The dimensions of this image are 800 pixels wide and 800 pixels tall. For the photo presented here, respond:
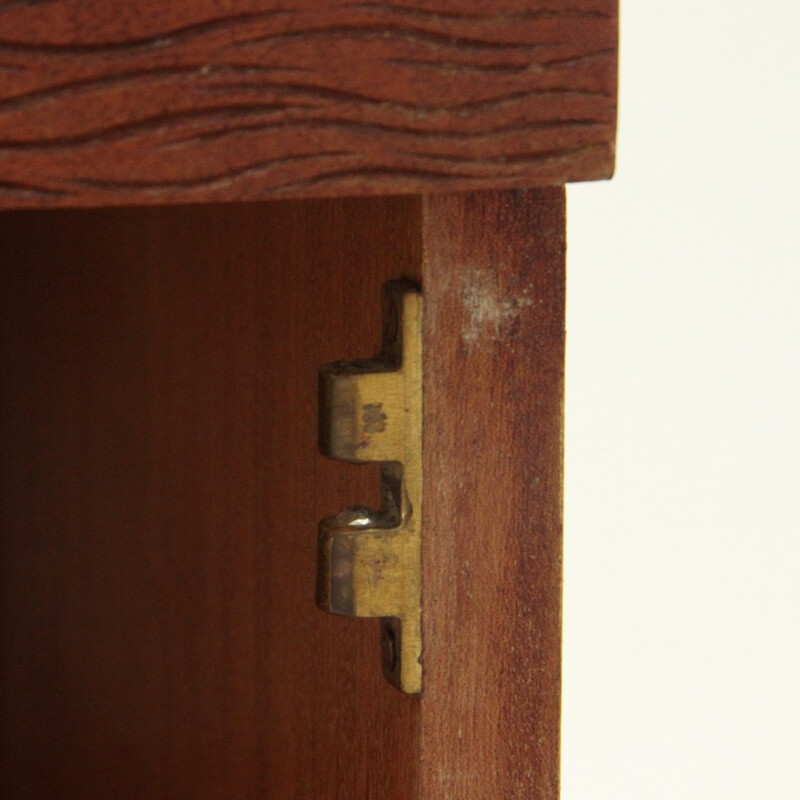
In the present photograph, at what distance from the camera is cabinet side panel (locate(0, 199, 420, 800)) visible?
0.66m

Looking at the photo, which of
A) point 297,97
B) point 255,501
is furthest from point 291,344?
point 297,97

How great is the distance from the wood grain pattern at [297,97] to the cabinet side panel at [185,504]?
60mm

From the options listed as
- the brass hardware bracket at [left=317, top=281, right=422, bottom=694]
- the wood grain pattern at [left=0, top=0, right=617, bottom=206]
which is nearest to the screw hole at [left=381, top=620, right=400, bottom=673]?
the brass hardware bracket at [left=317, top=281, right=422, bottom=694]

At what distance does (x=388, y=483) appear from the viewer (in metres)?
0.57

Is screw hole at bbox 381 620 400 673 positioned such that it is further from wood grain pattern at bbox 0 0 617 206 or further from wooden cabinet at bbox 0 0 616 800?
wood grain pattern at bbox 0 0 617 206

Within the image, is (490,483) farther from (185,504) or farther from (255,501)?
(185,504)

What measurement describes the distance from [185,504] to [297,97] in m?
0.44

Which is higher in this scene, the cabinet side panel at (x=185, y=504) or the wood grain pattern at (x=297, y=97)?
the wood grain pattern at (x=297, y=97)

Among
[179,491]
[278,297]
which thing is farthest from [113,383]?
[278,297]

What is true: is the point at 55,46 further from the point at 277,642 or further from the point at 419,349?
the point at 277,642

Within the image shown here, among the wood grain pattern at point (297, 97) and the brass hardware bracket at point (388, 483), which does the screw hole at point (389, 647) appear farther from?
the wood grain pattern at point (297, 97)

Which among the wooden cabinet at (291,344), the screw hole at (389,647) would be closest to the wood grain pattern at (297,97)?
the wooden cabinet at (291,344)

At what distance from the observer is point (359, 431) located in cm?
55

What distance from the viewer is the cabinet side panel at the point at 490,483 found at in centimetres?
55
